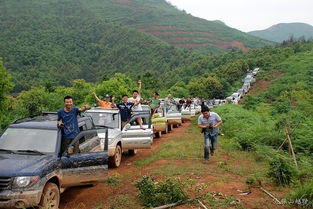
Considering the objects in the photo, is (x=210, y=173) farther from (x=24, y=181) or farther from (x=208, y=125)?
(x=24, y=181)

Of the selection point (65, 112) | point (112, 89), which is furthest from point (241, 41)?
point (65, 112)

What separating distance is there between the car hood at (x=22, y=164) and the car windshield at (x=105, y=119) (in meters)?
4.49

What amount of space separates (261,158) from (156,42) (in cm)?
10842

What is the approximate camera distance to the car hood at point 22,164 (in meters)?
5.87

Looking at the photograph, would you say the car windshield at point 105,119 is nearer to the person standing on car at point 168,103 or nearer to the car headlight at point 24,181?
the car headlight at point 24,181

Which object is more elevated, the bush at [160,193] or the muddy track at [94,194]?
the bush at [160,193]

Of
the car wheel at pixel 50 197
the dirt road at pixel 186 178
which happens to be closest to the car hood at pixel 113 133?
the dirt road at pixel 186 178

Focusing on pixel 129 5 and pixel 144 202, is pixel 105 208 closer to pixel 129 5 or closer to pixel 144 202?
pixel 144 202

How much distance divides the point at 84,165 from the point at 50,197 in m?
1.16

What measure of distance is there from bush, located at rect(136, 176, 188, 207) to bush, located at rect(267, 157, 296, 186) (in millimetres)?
2511

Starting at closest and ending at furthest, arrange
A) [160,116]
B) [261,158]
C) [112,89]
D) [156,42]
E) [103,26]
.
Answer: [261,158] < [160,116] < [112,89] < [156,42] < [103,26]

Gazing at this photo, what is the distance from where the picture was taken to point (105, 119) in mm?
11305

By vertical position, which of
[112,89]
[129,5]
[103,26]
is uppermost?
[129,5]

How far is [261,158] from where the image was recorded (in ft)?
39.3
